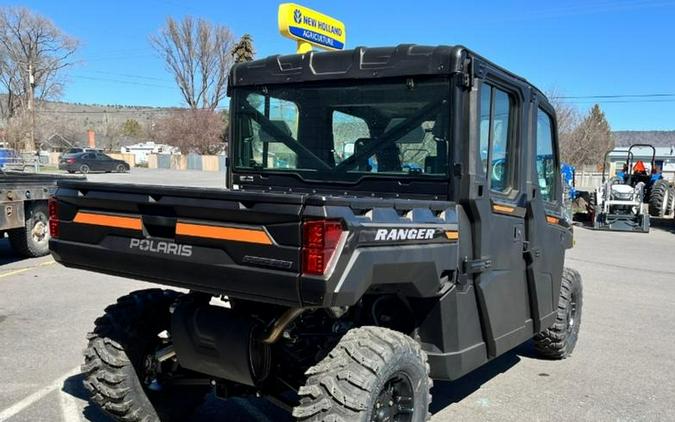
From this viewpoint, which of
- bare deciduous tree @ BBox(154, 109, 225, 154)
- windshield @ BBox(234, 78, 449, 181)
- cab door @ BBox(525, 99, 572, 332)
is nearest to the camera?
windshield @ BBox(234, 78, 449, 181)

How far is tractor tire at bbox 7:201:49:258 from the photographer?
10.3 m

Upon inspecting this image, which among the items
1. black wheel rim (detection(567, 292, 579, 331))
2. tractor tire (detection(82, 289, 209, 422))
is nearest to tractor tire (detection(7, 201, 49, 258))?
tractor tire (detection(82, 289, 209, 422))

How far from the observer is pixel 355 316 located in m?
3.74

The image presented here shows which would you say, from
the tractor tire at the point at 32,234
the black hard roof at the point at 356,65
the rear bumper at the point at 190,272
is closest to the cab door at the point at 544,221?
the black hard roof at the point at 356,65

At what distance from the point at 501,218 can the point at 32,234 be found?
8.77 metres

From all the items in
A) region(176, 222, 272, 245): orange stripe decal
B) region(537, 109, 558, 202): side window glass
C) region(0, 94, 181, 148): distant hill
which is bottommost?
region(176, 222, 272, 245): orange stripe decal

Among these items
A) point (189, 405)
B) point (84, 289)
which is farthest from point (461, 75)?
point (84, 289)

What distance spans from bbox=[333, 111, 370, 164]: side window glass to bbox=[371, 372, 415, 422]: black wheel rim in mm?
1581

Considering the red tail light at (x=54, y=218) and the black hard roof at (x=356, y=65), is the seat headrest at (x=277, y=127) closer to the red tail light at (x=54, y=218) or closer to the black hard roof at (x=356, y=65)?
the black hard roof at (x=356, y=65)

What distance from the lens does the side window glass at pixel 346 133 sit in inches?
169

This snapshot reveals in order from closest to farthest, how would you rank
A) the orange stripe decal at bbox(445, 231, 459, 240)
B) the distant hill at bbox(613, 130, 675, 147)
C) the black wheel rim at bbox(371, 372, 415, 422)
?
the black wheel rim at bbox(371, 372, 415, 422), the orange stripe decal at bbox(445, 231, 459, 240), the distant hill at bbox(613, 130, 675, 147)

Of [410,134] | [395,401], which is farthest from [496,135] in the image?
[395,401]

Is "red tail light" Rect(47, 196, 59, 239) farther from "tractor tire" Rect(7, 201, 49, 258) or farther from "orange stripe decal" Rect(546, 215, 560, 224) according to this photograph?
"tractor tire" Rect(7, 201, 49, 258)

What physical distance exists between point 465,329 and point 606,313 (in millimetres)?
5070
